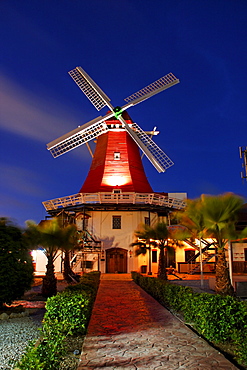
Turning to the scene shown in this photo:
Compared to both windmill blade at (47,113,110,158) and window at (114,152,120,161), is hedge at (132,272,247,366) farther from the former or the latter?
windmill blade at (47,113,110,158)

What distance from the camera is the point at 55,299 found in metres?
7.30

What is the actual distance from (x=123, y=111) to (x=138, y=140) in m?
4.75

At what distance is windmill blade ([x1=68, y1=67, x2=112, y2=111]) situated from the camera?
1372 inches

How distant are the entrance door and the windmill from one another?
5.87 metres

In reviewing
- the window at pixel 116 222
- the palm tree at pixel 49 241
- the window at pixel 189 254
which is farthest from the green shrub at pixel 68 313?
the window at pixel 189 254

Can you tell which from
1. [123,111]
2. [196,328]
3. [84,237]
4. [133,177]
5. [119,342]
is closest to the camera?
[119,342]

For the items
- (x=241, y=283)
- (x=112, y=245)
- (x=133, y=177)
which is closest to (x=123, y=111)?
(x=133, y=177)

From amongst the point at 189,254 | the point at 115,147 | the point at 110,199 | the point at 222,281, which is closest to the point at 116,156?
the point at 115,147

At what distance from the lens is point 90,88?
3638cm

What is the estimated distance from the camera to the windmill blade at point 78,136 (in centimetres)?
3225

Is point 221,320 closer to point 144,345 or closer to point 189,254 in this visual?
point 144,345

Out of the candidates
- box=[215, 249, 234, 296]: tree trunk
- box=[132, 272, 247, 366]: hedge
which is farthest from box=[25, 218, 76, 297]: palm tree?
box=[132, 272, 247, 366]: hedge

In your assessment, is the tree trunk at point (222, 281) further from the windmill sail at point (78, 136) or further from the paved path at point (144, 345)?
the windmill sail at point (78, 136)

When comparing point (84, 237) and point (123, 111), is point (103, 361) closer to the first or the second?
point (84, 237)
